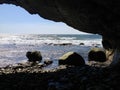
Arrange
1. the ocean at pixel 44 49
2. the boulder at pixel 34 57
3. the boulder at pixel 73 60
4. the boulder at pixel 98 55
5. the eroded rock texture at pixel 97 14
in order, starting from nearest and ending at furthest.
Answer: the eroded rock texture at pixel 97 14 < the boulder at pixel 73 60 < the boulder at pixel 98 55 < the boulder at pixel 34 57 < the ocean at pixel 44 49

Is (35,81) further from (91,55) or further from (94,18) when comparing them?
(91,55)

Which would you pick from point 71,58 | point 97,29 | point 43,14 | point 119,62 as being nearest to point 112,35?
point 97,29

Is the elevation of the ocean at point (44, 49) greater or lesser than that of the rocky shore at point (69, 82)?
lesser

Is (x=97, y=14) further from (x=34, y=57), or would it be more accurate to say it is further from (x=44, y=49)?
(x=44, y=49)

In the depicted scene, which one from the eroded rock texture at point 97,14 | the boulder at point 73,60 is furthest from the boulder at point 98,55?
the eroded rock texture at point 97,14

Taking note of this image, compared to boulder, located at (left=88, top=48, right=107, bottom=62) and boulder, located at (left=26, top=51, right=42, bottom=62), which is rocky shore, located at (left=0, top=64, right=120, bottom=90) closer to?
boulder, located at (left=88, top=48, right=107, bottom=62)

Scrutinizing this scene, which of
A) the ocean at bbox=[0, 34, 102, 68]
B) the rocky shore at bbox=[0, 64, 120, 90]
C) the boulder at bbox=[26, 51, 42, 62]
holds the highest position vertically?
the rocky shore at bbox=[0, 64, 120, 90]

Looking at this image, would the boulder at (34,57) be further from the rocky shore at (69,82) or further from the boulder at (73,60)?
the rocky shore at (69,82)

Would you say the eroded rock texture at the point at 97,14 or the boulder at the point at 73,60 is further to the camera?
the boulder at the point at 73,60

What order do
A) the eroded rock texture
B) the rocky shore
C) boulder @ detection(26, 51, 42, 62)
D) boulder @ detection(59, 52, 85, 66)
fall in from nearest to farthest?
1. the rocky shore
2. the eroded rock texture
3. boulder @ detection(59, 52, 85, 66)
4. boulder @ detection(26, 51, 42, 62)

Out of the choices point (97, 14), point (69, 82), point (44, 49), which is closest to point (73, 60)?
point (97, 14)

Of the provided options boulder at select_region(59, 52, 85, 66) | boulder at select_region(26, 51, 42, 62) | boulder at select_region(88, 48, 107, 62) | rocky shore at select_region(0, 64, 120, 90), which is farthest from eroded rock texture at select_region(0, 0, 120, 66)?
boulder at select_region(26, 51, 42, 62)

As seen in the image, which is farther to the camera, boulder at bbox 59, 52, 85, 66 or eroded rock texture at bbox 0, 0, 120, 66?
boulder at bbox 59, 52, 85, 66

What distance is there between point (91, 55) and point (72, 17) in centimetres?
1677
